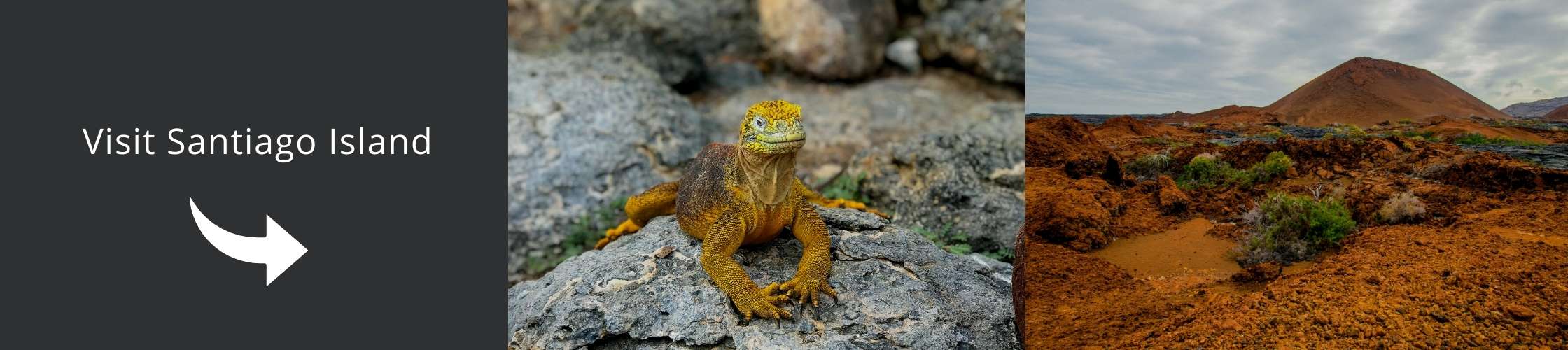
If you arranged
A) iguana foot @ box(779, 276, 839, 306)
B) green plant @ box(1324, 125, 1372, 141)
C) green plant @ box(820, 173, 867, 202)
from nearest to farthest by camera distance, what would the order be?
green plant @ box(1324, 125, 1372, 141), iguana foot @ box(779, 276, 839, 306), green plant @ box(820, 173, 867, 202)

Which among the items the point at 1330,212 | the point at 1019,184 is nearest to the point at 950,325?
the point at 1330,212

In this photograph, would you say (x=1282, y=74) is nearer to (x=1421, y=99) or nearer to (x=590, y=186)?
(x=1421, y=99)

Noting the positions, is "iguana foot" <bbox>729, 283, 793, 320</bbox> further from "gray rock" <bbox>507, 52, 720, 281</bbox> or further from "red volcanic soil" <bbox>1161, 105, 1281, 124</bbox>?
"gray rock" <bbox>507, 52, 720, 281</bbox>

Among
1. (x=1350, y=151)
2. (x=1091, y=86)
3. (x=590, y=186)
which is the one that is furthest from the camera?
(x=590, y=186)

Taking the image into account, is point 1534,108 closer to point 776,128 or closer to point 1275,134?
point 1275,134

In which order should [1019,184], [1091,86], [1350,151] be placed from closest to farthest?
[1350,151] → [1091,86] → [1019,184]

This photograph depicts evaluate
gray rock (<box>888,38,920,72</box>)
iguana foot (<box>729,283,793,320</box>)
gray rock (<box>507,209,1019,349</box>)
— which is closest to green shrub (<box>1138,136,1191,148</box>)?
gray rock (<box>507,209,1019,349</box>)
